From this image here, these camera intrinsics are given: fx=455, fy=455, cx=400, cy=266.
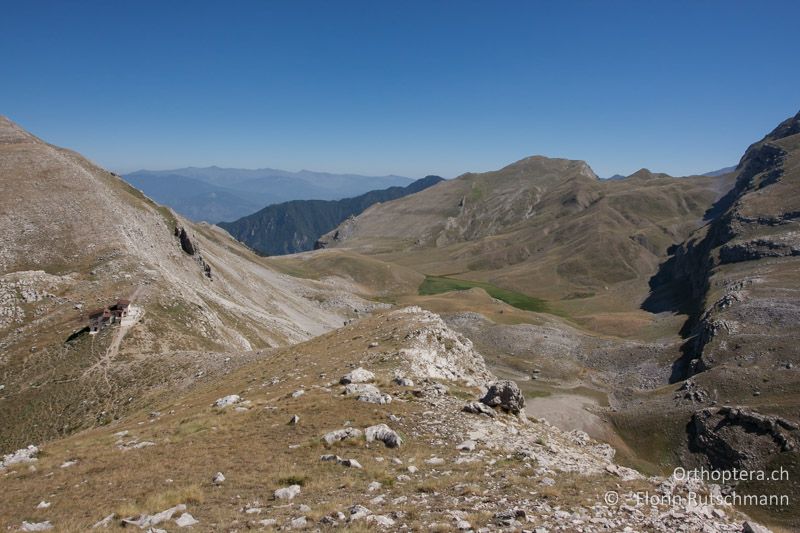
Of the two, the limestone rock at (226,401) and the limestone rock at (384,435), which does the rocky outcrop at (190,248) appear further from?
the limestone rock at (384,435)

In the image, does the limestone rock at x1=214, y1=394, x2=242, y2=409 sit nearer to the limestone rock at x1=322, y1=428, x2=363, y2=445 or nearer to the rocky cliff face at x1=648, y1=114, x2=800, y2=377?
the limestone rock at x1=322, y1=428, x2=363, y2=445

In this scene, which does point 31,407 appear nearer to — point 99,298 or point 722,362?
point 99,298

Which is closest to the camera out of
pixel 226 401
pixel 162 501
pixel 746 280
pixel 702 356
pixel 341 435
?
pixel 162 501

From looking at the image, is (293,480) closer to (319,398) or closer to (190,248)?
(319,398)

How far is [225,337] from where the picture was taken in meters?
67.4

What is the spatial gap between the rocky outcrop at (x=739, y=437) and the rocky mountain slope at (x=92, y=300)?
203 feet

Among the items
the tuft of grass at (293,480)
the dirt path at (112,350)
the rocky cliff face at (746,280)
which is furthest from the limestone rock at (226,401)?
the rocky cliff face at (746,280)

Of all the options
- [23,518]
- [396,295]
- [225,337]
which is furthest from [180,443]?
[396,295]

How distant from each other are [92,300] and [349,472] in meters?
57.7

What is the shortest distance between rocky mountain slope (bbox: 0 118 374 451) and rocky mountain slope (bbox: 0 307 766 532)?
63.5ft

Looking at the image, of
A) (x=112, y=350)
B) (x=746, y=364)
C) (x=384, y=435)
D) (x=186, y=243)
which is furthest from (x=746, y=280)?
(x=112, y=350)

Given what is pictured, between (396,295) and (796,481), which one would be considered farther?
(396,295)

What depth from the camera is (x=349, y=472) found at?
18859mm

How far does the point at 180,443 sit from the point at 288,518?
487 inches
